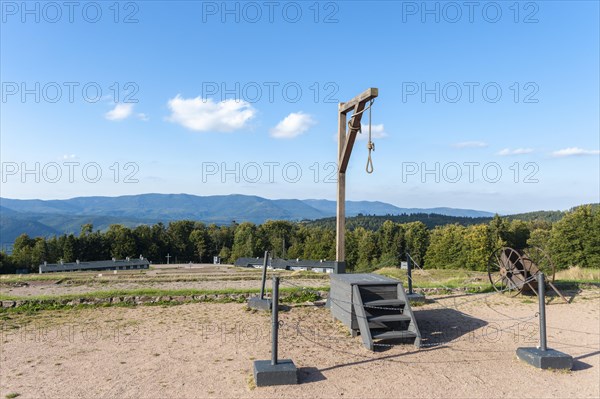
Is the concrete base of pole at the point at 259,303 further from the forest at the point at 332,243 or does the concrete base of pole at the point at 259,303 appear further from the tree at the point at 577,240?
the tree at the point at 577,240

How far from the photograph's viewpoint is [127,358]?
7.35 metres

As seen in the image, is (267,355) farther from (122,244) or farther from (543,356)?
(122,244)

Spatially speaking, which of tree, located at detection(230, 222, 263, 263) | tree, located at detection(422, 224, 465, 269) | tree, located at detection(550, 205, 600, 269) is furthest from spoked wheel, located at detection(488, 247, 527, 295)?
tree, located at detection(230, 222, 263, 263)

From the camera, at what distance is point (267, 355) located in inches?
300

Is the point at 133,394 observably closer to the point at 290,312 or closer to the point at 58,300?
A: the point at 290,312

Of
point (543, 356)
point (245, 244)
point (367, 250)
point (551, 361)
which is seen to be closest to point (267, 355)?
point (543, 356)

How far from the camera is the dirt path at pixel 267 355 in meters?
6.13

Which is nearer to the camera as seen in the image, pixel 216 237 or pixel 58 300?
pixel 58 300

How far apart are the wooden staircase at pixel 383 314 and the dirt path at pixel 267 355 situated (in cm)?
30

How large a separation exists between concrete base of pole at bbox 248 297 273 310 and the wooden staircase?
327 centimetres

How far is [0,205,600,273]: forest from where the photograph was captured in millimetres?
53719

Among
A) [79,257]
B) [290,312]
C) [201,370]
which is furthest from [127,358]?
[79,257]

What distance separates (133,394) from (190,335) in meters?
3.08

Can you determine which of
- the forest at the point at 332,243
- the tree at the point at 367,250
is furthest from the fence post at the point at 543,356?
the tree at the point at 367,250
